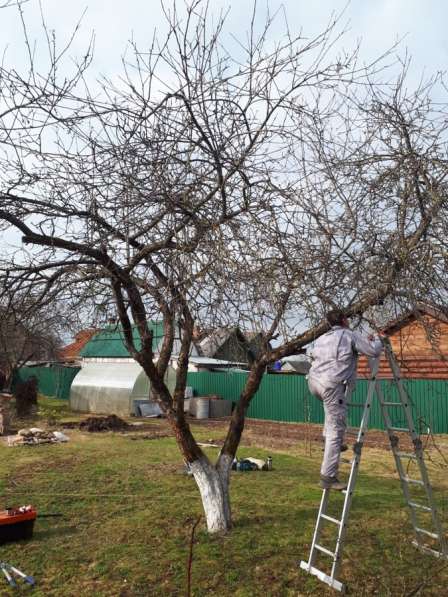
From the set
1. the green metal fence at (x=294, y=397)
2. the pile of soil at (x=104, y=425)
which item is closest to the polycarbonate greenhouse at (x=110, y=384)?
the green metal fence at (x=294, y=397)

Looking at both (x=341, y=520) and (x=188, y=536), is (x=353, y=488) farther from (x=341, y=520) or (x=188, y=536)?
(x=188, y=536)

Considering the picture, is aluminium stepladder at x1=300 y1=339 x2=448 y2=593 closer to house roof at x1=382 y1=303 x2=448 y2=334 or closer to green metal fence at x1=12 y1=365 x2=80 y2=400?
house roof at x1=382 y1=303 x2=448 y2=334

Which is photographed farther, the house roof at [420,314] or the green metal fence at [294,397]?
the green metal fence at [294,397]

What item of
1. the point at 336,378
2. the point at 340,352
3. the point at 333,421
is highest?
the point at 340,352

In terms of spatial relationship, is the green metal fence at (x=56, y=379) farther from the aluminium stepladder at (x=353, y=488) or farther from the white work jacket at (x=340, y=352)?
the white work jacket at (x=340, y=352)

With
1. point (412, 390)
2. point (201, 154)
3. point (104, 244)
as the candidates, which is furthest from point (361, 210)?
point (412, 390)

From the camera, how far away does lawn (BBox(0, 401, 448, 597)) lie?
4961 mm

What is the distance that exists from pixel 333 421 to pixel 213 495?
1.83 metres

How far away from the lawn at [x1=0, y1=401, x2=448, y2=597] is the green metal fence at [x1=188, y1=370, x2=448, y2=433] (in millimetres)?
7630

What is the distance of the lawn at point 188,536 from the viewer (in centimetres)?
496

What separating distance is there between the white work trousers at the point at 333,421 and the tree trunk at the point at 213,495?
149cm

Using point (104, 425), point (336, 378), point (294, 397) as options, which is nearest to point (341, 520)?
point (336, 378)

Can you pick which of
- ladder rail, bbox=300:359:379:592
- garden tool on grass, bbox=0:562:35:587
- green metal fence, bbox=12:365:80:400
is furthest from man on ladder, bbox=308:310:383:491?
green metal fence, bbox=12:365:80:400

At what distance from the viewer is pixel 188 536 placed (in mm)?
6113
